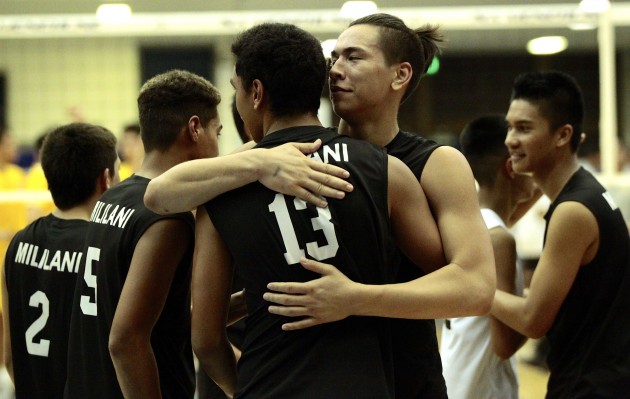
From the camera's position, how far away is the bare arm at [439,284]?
6.80 feet

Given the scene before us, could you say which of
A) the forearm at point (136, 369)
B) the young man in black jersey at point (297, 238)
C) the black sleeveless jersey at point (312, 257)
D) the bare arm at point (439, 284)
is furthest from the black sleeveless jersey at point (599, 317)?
the forearm at point (136, 369)

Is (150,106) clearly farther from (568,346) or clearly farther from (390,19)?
(568,346)

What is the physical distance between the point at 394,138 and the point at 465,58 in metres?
12.0

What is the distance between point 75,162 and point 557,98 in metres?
1.86

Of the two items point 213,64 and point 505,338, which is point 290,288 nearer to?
point 505,338

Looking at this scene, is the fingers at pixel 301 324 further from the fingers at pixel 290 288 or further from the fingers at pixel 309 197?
the fingers at pixel 309 197

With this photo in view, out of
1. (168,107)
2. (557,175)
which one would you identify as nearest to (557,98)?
(557,175)

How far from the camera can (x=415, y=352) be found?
7.82ft

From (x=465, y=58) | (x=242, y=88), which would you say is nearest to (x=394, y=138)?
(x=242, y=88)

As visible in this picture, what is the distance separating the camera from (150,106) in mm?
2689

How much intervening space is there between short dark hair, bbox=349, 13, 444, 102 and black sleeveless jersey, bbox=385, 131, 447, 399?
27 cm

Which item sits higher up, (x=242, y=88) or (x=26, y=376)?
(x=242, y=88)

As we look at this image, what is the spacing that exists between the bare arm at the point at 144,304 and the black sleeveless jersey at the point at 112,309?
0.07 meters

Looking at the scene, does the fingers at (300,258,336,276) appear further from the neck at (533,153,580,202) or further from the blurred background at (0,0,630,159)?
the blurred background at (0,0,630,159)
